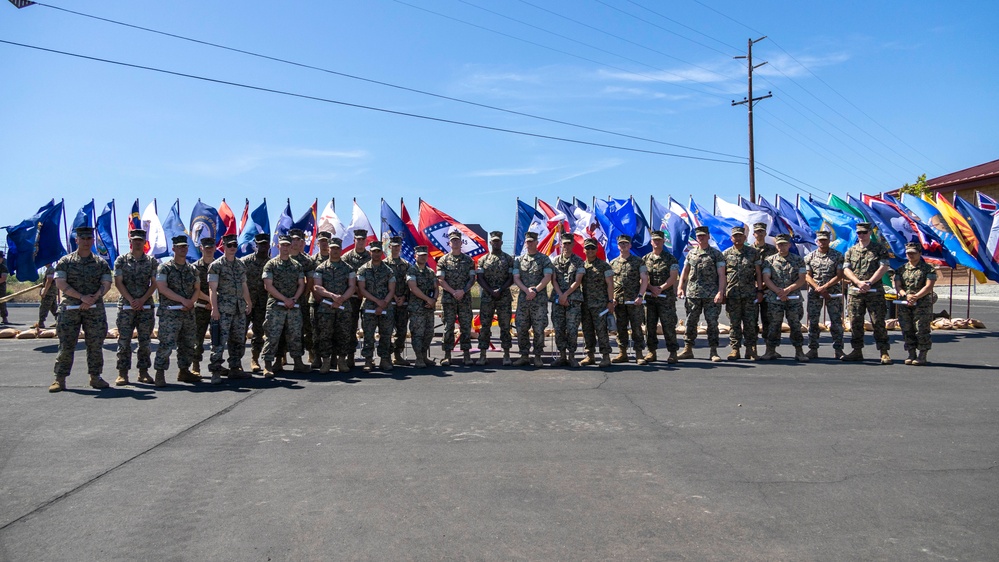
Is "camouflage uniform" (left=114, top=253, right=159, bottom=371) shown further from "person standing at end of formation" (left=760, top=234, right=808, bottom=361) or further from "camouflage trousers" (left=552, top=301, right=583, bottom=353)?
"person standing at end of formation" (left=760, top=234, right=808, bottom=361)

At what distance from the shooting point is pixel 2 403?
7.34 m

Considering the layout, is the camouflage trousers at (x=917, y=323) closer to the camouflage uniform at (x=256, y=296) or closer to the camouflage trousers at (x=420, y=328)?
the camouflage trousers at (x=420, y=328)

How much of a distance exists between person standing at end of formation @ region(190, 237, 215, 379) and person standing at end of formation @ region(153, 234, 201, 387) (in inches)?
6.4

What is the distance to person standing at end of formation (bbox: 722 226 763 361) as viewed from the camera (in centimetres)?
1078

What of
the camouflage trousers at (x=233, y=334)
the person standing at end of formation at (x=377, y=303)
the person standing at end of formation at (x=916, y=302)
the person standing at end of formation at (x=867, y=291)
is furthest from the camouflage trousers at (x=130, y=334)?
the person standing at end of formation at (x=916, y=302)

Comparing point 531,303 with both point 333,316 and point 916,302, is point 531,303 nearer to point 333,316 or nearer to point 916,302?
point 333,316

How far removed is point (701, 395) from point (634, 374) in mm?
1756

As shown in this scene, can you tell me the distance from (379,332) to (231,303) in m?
2.13

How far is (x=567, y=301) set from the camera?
10305 millimetres

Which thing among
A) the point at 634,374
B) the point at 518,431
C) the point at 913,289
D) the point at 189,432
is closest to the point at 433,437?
the point at 518,431

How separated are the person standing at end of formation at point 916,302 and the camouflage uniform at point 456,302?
263 inches

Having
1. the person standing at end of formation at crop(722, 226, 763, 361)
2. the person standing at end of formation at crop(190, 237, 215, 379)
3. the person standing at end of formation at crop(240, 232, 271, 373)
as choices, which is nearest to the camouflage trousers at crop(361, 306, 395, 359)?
the person standing at end of formation at crop(240, 232, 271, 373)

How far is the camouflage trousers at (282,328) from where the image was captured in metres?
9.48

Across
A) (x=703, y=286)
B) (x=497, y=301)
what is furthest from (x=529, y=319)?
(x=703, y=286)
